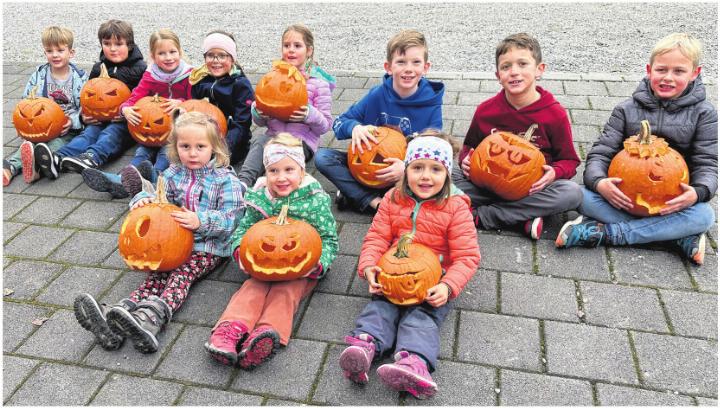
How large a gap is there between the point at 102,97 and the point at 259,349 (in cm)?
362

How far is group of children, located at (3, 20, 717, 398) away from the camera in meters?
3.14

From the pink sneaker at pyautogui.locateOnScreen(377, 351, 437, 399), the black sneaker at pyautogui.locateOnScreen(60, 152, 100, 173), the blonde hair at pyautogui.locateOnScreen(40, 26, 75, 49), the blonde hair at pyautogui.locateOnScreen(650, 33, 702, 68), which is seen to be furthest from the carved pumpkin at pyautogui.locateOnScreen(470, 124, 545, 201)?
the blonde hair at pyautogui.locateOnScreen(40, 26, 75, 49)

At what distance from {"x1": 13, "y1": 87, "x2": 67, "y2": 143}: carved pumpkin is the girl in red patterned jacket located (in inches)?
143

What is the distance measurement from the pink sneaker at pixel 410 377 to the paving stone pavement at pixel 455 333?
86 mm

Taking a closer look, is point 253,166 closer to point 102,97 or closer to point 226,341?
point 102,97

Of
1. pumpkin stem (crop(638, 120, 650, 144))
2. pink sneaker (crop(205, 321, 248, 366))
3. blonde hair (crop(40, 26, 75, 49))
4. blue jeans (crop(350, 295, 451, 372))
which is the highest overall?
blonde hair (crop(40, 26, 75, 49))

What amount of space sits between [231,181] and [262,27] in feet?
25.3

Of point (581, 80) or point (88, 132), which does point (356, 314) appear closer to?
point (88, 132)

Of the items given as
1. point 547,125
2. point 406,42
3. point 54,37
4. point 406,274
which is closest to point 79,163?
point 54,37

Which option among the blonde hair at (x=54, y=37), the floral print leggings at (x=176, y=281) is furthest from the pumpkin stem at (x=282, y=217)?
the blonde hair at (x=54, y=37)

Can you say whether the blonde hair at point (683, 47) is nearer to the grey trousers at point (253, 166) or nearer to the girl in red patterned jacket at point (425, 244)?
the girl in red patterned jacket at point (425, 244)

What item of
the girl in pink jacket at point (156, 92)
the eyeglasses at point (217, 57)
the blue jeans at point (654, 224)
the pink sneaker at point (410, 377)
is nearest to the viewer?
the pink sneaker at point (410, 377)

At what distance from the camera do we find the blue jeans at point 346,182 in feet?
14.8

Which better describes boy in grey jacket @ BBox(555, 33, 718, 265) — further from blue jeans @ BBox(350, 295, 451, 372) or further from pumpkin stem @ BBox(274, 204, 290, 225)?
pumpkin stem @ BBox(274, 204, 290, 225)
